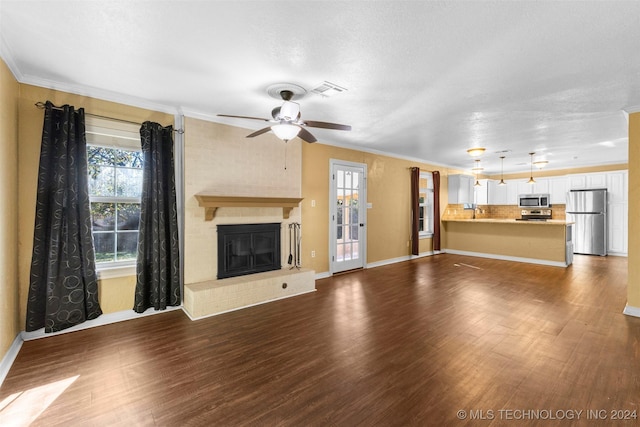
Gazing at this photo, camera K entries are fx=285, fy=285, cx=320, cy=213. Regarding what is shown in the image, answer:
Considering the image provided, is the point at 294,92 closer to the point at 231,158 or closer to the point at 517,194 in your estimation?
the point at 231,158

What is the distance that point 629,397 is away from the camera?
77.3 inches

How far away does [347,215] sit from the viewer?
5730mm

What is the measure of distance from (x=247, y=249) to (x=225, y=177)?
1.10 metres

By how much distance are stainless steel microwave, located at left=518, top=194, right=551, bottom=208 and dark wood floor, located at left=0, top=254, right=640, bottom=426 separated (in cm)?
528

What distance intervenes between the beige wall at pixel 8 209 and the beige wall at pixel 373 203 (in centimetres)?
348

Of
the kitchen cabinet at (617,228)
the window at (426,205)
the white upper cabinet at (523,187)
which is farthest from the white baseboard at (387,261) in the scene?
the kitchen cabinet at (617,228)

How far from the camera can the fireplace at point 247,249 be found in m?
4.00

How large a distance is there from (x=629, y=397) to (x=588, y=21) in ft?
8.41

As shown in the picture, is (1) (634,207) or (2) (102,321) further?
(1) (634,207)

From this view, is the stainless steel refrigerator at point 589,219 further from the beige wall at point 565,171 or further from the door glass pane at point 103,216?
the door glass pane at point 103,216

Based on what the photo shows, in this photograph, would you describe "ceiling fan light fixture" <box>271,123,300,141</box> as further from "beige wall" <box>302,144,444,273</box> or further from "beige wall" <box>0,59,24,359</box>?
"beige wall" <box>0,59,24,359</box>

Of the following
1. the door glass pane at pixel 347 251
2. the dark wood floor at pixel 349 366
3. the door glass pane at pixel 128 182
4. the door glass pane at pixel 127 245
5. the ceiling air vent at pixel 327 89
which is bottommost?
the dark wood floor at pixel 349 366

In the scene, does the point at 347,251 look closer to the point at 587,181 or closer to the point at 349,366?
the point at 349,366

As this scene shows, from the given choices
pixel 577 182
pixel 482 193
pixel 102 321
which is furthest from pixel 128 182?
pixel 577 182
